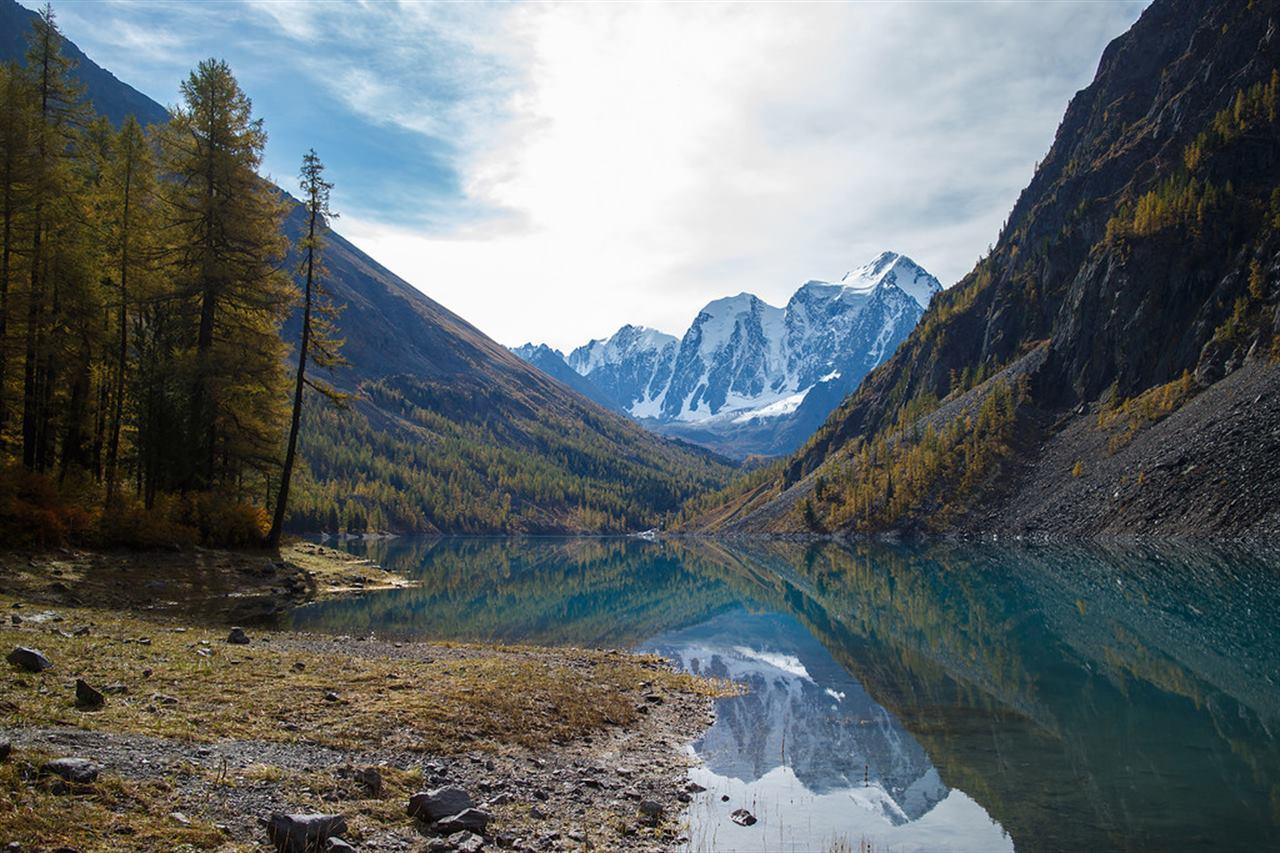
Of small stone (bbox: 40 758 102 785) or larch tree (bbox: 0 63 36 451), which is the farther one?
larch tree (bbox: 0 63 36 451)

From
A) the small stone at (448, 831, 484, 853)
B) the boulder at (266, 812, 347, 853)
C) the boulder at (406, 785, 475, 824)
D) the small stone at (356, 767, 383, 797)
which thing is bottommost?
the small stone at (448, 831, 484, 853)

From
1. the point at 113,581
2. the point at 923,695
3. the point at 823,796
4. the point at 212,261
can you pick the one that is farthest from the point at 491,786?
the point at 212,261

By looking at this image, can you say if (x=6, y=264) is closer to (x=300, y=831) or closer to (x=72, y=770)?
(x=72, y=770)

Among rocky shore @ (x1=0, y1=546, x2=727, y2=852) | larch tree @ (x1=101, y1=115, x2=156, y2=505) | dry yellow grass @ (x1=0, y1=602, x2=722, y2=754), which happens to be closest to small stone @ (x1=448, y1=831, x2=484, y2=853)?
rocky shore @ (x1=0, y1=546, x2=727, y2=852)

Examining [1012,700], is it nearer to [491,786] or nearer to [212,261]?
[491,786]

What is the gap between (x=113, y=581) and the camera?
92.1ft

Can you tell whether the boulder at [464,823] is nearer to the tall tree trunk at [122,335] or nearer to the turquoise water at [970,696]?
the turquoise water at [970,696]

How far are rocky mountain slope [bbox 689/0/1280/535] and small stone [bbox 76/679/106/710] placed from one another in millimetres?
97610

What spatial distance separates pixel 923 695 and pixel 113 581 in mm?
29344

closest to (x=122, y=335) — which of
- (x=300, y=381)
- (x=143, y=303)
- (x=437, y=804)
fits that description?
(x=143, y=303)

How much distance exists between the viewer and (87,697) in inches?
502

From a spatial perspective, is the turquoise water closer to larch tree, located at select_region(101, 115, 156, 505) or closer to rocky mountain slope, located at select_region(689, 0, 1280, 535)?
larch tree, located at select_region(101, 115, 156, 505)

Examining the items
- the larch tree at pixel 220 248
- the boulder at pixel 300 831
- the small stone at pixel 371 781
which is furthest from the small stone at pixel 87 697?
the larch tree at pixel 220 248

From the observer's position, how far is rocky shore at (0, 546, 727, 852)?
945 cm
